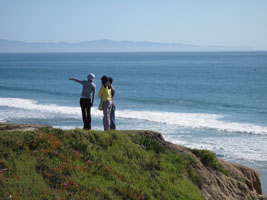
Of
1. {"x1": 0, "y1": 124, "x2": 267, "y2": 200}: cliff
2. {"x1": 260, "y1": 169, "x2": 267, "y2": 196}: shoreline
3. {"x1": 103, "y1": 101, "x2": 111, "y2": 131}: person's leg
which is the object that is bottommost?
{"x1": 260, "y1": 169, "x2": 267, "y2": 196}: shoreline

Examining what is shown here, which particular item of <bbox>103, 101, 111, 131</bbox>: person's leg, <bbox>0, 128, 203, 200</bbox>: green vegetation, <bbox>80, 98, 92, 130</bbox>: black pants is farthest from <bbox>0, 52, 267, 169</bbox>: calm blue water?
<bbox>0, 128, 203, 200</bbox>: green vegetation

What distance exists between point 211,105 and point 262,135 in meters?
16.0

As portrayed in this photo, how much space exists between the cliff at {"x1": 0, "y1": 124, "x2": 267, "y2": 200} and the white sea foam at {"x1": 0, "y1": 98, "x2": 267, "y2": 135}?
16.9 m

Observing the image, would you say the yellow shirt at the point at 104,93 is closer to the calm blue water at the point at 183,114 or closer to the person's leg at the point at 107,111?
the person's leg at the point at 107,111

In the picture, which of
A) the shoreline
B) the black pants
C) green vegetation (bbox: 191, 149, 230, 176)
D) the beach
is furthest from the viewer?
the beach

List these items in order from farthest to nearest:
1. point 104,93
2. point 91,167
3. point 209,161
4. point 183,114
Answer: point 183,114 → point 104,93 → point 209,161 → point 91,167

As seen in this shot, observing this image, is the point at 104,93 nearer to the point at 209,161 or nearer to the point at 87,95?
the point at 87,95

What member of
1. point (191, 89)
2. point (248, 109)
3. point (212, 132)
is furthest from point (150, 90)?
point (212, 132)

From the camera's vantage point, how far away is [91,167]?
8039mm

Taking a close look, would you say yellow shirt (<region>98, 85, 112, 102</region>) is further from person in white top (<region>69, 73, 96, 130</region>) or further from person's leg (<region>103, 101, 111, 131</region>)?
person in white top (<region>69, 73, 96, 130</region>)

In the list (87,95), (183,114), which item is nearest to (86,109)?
(87,95)

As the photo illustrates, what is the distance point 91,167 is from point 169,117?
24776 millimetres

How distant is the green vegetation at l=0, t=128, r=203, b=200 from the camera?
688 cm

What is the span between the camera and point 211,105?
4141 cm
